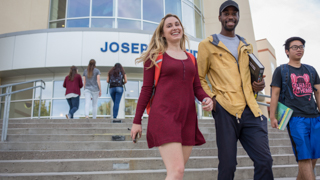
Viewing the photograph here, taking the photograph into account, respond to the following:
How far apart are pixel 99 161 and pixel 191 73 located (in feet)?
8.30

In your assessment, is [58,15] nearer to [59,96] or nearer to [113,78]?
[59,96]

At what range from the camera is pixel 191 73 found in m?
2.34

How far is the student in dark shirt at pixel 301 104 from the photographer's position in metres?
2.93

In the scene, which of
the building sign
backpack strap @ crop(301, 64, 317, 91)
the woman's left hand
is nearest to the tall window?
the building sign

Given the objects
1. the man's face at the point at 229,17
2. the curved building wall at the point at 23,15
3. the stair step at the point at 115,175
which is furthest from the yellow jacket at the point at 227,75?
the curved building wall at the point at 23,15

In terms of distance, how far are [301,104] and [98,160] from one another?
3007 millimetres

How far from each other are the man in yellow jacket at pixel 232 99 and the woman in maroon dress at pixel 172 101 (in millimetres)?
226

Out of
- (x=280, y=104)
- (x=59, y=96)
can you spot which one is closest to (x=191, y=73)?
(x=280, y=104)

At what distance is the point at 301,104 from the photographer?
309 cm

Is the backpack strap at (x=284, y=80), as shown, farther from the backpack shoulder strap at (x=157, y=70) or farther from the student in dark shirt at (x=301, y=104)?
the backpack shoulder strap at (x=157, y=70)

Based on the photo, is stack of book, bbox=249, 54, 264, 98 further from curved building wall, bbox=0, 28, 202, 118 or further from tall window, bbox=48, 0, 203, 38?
tall window, bbox=48, 0, 203, 38

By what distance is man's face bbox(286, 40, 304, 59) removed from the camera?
3.22m

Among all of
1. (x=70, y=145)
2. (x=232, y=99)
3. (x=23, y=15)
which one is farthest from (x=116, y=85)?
(x=23, y=15)

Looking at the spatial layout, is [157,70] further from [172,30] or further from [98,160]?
[98,160]
